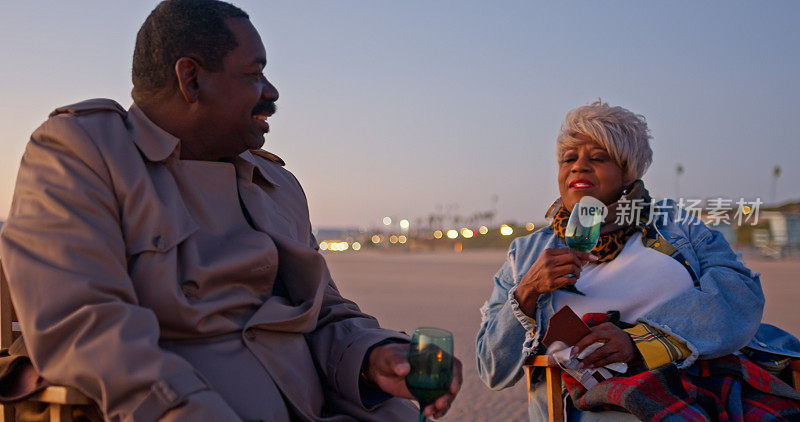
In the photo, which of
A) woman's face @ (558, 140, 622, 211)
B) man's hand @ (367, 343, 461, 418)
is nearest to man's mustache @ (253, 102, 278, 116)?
man's hand @ (367, 343, 461, 418)

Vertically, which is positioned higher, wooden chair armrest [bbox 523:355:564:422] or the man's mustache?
the man's mustache

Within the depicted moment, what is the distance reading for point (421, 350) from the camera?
2211 mm

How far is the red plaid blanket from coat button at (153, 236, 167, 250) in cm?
200

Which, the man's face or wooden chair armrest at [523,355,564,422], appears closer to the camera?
the man's face

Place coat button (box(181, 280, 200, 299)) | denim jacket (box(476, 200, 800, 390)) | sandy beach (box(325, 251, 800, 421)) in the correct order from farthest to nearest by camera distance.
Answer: sandy beach (box(325, 251, 800, 421)), denim jacket (box(476, 200, 800, 390)), coat button (box(181, 280, 200, 299))

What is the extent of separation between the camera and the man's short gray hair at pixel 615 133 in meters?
3.88

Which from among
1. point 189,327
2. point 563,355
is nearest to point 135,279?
point 189,327

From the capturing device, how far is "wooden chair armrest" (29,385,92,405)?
2.06 meters

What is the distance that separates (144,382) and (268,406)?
50 centimetres

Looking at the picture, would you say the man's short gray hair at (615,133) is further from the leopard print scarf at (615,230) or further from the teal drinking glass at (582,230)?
the teal drinking glass at (582,230)

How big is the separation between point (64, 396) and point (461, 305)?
13.7 metres

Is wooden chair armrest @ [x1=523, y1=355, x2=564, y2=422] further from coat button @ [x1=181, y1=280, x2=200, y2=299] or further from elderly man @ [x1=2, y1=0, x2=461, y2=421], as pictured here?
coat button @ [x1=181, y1=280, x2=200, y2=299]

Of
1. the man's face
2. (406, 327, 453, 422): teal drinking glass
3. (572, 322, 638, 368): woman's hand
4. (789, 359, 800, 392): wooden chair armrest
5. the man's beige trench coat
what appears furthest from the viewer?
(789, 359, 800, 392): wooden chair armrest

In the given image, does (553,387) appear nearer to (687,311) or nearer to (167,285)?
(687,311)
